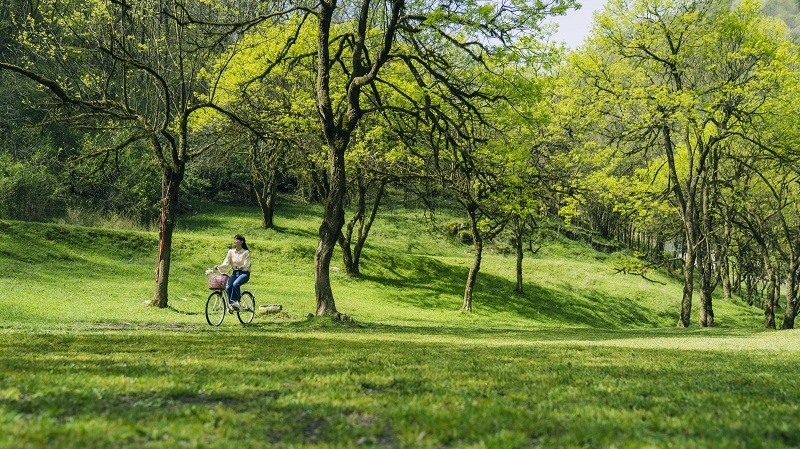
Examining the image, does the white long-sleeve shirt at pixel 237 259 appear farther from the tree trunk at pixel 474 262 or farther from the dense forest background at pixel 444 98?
the tree trunk at pixel 474 262

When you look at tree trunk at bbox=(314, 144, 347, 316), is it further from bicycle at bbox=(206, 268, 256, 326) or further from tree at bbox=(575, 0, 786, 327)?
tree at bbox=(575, 0, 786, 327)

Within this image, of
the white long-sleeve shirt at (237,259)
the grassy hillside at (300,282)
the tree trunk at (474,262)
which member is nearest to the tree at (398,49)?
the white long-sleeve shirt at (237,259)

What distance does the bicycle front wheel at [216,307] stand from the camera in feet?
65.4

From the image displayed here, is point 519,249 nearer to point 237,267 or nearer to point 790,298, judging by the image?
→ point 790,298

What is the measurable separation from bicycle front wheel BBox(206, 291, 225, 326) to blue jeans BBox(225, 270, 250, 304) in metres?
0.71

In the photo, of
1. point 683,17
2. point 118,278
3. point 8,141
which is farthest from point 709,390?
point 8,141

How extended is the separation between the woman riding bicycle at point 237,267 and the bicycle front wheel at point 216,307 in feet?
2.21

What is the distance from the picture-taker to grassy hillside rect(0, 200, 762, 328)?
85.4 ft

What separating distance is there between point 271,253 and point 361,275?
649cm

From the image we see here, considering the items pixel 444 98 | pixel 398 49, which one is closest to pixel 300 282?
pixel 398 49

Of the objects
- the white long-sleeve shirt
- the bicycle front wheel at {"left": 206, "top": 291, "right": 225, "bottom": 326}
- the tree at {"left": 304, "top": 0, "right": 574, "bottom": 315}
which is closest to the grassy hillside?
the bicycle front wheel at {"left": 206, "top": 291, "right": 225, "bottom": 326}

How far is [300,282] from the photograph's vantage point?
37.9 m

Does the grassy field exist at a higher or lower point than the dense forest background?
lower

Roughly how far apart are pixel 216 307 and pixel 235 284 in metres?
1.29
